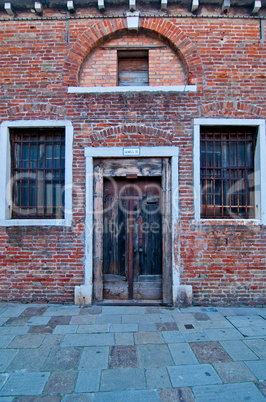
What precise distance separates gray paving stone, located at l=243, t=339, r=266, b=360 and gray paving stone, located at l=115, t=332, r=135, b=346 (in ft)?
5.29

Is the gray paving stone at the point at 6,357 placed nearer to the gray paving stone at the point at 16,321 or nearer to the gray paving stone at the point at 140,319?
the gray paving stone at the point at 16,321

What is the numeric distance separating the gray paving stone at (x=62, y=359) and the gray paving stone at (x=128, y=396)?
0.56 meters

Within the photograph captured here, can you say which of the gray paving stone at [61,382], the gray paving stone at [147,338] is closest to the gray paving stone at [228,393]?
the gray paving stone at [147,338]

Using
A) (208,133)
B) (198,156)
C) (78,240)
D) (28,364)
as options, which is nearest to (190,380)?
(28,364)

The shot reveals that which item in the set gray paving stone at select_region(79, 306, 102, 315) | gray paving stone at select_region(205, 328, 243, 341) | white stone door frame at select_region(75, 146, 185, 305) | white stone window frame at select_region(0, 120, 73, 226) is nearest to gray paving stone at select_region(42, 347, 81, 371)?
gray paving stone at select_region(79, 306, 102, 315)

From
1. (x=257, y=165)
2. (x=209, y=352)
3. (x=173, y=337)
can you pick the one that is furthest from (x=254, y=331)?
(x=257, y=165)

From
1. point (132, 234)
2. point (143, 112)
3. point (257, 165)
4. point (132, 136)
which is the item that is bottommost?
point (132, 234)

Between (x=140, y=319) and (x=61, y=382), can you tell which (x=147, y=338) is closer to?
(x=140, y=319)

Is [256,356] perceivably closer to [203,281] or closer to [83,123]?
[203,281]

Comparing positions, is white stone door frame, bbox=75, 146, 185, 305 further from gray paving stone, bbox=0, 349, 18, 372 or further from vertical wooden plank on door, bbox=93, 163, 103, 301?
gray paving stone, bbox=0, 349, 18, 372

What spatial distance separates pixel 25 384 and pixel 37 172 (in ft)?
11.7

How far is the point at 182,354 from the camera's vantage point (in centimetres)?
306

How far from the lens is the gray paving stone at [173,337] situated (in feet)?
11.1

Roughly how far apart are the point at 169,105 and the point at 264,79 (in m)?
2.02
